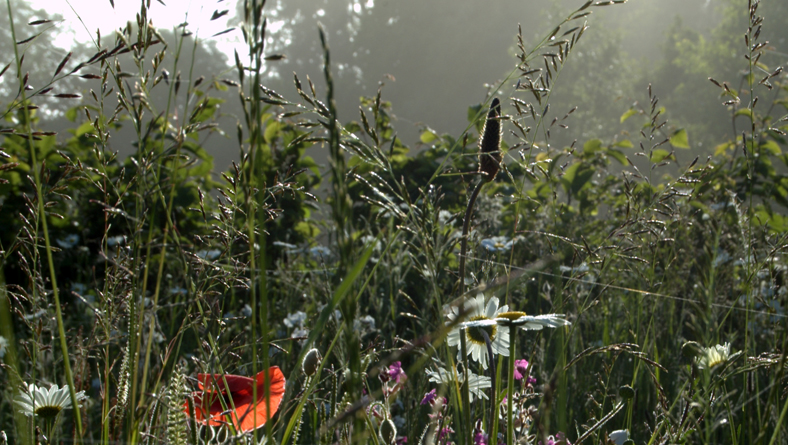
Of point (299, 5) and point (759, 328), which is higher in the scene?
point (299, 5)

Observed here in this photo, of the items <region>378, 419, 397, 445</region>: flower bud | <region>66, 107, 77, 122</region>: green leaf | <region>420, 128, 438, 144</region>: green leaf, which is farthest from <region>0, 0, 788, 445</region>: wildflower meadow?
<region>66, 107, 77, 122</region>: green leaf

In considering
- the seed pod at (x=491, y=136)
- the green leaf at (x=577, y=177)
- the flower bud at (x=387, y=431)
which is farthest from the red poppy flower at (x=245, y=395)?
the green leaf at (x=577, y=177)

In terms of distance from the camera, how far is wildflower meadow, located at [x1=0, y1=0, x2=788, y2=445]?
57cm

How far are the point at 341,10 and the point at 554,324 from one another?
36.1 metres

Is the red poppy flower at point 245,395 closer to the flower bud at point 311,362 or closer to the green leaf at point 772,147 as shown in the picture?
the flower bud at point 311,362

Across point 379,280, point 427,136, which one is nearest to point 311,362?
point 379,280

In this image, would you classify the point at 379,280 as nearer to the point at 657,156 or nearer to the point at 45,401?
the point at 657,156

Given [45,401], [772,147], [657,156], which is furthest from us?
[772,147]

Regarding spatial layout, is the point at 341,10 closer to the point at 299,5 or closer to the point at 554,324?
the point at 299,5

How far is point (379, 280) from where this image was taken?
5.96 ft

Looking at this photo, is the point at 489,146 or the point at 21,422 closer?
the point at 21,422

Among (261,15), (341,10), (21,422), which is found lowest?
(21,422)

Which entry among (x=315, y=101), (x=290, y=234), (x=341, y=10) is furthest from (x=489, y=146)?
(x=341, y=10)

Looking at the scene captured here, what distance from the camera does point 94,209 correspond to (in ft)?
9.42
